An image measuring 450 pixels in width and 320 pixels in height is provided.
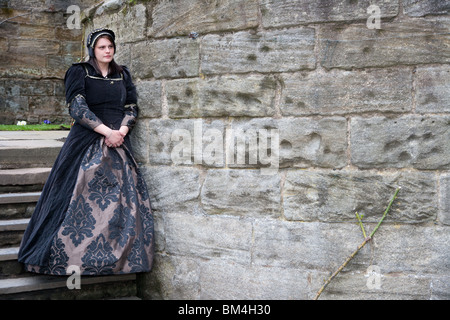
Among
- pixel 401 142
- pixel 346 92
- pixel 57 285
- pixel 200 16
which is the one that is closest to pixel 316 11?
pixel 346 92

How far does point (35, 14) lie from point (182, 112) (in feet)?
22.7

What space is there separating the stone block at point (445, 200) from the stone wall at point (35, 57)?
7.71 m

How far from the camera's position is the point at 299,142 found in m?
3.15

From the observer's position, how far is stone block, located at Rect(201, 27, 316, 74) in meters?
3.12

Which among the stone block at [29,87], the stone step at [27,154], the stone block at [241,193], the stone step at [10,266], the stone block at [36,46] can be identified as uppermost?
the stone block at [36,46]

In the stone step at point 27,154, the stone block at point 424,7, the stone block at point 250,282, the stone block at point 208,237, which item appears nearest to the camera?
the stone block at point 424,7

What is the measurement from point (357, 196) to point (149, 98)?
64.7 inches

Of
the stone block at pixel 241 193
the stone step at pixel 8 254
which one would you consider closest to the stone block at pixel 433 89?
the stone block at pixel 241 193

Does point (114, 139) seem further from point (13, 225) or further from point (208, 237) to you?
point (13, 225)

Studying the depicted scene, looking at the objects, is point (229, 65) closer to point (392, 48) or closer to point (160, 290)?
point (392, 48)

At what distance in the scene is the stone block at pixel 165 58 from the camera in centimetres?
347

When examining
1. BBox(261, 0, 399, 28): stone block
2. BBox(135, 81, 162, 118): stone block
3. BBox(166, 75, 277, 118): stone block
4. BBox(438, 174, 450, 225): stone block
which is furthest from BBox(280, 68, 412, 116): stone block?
BBox(135, 81, 162, 118): stone block

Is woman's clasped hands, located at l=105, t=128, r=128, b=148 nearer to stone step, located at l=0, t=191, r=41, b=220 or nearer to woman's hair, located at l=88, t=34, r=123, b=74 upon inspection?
woman's hair, located at l=88, t=34, r=123, b=74

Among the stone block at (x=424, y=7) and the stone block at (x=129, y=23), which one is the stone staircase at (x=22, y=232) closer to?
the stone block at (x=129, y=23)
